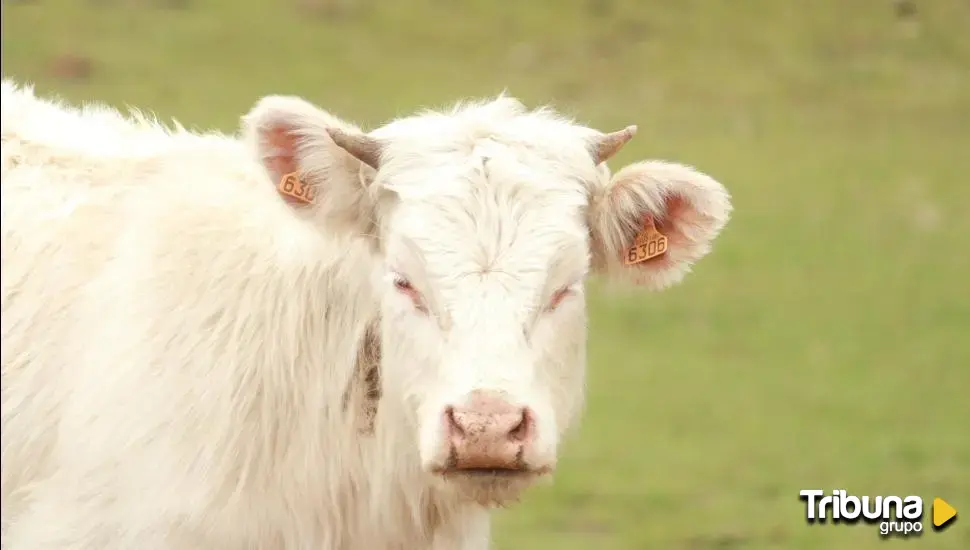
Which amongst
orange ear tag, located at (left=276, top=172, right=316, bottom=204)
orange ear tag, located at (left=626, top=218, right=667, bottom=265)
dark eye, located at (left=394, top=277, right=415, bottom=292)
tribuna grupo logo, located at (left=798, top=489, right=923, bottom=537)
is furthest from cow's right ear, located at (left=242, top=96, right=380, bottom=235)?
tribuna grupo logo, located at (left=798, top=489, right=923, bottom=537)

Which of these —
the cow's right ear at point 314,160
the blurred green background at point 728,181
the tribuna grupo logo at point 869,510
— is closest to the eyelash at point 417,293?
the cow's right ear at point 314,160

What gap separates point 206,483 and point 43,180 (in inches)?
50.7

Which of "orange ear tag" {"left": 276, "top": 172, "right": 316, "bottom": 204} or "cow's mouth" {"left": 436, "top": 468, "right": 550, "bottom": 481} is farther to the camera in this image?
"orange ear tag" {"left": 276, "top": 172, "right": 316, "bottom": 204}

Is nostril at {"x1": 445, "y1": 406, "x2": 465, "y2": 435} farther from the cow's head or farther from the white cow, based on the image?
the white cow

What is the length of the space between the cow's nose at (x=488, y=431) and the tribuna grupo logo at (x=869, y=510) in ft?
12.5

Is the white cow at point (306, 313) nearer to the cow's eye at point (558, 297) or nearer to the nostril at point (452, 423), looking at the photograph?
the cow's eye at point (558, 297)

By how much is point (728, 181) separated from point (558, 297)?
364 inches

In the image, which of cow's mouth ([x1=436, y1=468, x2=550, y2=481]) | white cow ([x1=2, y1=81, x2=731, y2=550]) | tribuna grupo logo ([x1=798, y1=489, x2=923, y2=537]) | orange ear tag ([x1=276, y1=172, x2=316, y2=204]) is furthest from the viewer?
tribuna grupo logo ([x1=798, y1=489, x2=923, y2=537])

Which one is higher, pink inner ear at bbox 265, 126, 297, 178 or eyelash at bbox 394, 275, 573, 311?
pink inner ear at bbox 265, 126, 297, 178

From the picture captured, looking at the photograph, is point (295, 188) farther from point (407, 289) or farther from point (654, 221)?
point (654, 221)

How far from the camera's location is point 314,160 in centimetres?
469

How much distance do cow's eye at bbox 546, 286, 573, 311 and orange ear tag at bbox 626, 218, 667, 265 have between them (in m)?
0.44

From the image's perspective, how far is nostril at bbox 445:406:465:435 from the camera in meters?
3.99

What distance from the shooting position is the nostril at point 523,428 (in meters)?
4.00
